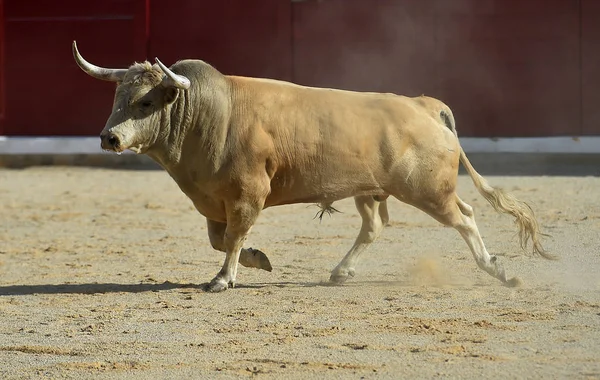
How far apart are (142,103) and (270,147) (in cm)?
63

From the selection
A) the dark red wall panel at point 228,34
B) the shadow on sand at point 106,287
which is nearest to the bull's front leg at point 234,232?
the shadow on sand at point 106,287

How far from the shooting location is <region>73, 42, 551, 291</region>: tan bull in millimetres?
5613

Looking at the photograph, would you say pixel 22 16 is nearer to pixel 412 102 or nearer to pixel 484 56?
pixel 484 56

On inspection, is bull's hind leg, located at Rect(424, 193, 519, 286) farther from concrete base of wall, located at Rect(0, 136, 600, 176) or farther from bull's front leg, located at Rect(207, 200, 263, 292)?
concrete base of wall, located at Rect(0, 136, 600, 176)

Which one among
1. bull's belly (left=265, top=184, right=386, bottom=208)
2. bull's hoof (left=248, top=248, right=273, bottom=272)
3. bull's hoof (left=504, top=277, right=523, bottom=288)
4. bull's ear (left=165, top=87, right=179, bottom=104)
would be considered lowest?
bull's hoof (left=504, top=277, right=523, bottom=288)

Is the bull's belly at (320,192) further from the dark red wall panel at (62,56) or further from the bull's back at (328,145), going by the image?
the dark red wall panel at (62,56)

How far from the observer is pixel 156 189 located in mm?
9914

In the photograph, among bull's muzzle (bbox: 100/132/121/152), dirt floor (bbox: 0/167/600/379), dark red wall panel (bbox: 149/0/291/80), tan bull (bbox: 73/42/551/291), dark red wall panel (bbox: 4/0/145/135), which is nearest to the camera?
dirt floor (bbox: 0/167/600/379)

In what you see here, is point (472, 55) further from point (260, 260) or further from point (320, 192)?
point (260, 260)

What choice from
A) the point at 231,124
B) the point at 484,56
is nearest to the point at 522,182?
the point at 484,56

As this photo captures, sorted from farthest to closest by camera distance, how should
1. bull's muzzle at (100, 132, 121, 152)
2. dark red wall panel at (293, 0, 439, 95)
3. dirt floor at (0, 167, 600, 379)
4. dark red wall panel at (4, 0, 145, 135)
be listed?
dark red wall panel at (4, 0, 145, 135) < dark red wall panel at (293, 0, 439, 95) < bull's muzzle at (100, 132, 121, 152) < dirt floor at (0, 167, 600, 379)

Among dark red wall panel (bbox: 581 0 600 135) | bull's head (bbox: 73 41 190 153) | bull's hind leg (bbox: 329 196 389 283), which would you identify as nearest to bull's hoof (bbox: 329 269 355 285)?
bull's hind leg (bbox: 329 196 389 283)

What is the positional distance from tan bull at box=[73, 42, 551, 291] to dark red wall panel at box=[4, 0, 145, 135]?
21.0 ft

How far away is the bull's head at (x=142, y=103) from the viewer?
Answer: 18.0 feet
